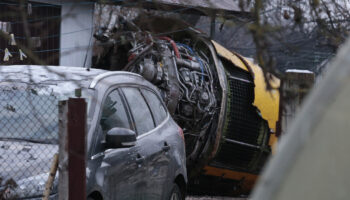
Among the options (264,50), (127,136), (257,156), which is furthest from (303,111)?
(257,156)

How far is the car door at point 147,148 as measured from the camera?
5996mm

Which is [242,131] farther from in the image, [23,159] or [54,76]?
[23,159]

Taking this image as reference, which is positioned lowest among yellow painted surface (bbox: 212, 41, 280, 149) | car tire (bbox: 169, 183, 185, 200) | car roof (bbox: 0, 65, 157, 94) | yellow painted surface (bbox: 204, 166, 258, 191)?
yellow painted surface (bbox: 204, 166, 258, 191)

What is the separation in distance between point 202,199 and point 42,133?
5.05m

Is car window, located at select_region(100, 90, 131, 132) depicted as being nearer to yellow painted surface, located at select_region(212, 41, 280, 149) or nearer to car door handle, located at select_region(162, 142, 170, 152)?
car door handle, located at select_region(162, 142, 170, 152)

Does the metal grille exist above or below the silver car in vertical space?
below

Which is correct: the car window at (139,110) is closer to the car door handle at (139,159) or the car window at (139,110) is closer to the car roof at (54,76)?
the car roof at (54,76)

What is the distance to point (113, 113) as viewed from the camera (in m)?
5.88

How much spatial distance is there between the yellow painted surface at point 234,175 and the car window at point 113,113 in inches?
162

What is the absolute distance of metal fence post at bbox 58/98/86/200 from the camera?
15.3 feet

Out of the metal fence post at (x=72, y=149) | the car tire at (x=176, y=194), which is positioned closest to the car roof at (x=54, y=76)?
the metal fence post at (x=72, y=149)

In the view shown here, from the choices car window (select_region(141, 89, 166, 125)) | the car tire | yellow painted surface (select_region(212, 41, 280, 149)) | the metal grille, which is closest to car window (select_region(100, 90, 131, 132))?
car window (select_region(141, 89, 166, 125))

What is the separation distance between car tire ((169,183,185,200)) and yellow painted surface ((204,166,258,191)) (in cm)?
280

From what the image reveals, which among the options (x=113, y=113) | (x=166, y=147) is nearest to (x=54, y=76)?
(x=113, y=113)
